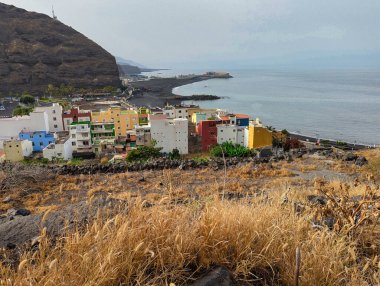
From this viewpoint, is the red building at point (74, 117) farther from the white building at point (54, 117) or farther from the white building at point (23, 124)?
the white building at point (23, 124)

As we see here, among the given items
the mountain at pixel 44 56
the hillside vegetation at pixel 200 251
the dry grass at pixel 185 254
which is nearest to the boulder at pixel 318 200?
the hillside vegetation at pixel 200 251

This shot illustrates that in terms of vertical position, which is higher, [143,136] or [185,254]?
[185,254]

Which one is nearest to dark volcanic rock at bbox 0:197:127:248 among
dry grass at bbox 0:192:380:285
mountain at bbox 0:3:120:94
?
dry grass at bbox 0:192:380:285

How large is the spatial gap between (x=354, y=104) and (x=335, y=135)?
77.8ft

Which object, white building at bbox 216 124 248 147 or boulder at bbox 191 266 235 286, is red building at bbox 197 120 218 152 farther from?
boulder at bbox 191 266 235 286

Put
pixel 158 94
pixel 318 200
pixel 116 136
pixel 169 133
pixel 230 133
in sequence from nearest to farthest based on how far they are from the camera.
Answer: pixel 318 200 → pixel 169 133 → pixel 230 133 → pixel 116 136 → pixel 158 94

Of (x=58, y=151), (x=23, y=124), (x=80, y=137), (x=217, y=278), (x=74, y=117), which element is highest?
(x=217, y=278)

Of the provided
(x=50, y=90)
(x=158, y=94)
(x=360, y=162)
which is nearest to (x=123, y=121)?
(x=360, y=162)

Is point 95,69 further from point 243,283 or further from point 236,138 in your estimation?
point 243,283

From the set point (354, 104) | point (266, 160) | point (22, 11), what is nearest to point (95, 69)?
point (22, 11)

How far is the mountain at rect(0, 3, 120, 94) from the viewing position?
66750mm

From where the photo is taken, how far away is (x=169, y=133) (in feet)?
78.9

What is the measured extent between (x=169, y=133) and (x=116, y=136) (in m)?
5.94

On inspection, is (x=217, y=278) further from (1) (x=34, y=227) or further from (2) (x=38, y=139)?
(2) (x=38, y=139)
